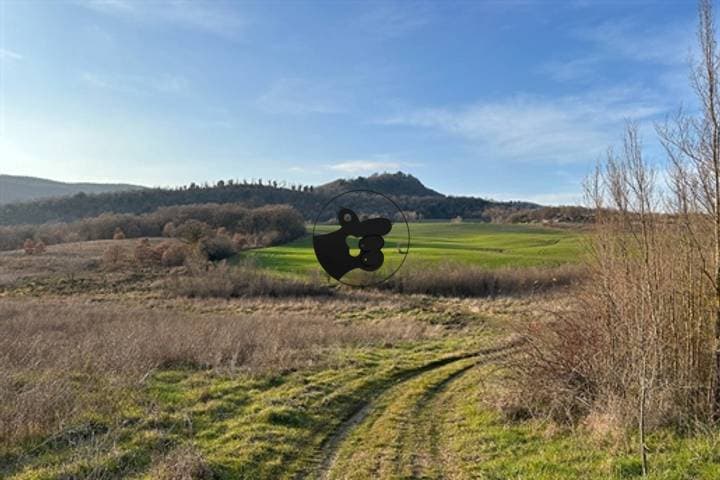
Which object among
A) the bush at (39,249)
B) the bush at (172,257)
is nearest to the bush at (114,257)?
the bush at (172,257)

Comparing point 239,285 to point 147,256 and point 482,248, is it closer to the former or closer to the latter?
point 147,256

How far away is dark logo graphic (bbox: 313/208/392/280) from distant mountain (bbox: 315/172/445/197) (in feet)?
19.1

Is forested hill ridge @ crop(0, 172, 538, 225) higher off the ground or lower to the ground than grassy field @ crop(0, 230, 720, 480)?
higher

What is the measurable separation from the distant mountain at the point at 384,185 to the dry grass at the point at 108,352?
485 centimetres

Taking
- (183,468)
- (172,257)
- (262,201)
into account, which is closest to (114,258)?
(172,257)

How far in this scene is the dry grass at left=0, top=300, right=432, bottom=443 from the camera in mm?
7952

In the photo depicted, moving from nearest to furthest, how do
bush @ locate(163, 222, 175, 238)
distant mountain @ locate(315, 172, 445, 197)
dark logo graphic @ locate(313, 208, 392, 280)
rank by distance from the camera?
dark logo graphic @ locate(313, 208, 392, 280)
distant mountain @ locate(315, 172, 445, 197)
bush @ locate(163, 222, 175, 238)

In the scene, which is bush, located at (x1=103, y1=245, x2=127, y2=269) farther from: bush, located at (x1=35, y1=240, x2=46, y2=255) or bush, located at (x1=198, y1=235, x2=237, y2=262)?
bush, located at (x1=198, y1=235, x2=237, y2=262)

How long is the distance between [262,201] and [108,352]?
42.9 ft

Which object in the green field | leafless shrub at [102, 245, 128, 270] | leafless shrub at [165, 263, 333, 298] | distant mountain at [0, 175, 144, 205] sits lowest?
leafless shrub at [165, 263, 333, 298]

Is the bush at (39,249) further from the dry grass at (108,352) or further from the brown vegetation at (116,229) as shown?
the dry grass at (108,352)

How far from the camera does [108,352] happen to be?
1173 cm

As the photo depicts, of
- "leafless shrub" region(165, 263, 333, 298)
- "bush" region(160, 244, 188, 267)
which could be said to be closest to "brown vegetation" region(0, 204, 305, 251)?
"bush" region(160, 244, 188, 267)

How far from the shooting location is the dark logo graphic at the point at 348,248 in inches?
169
